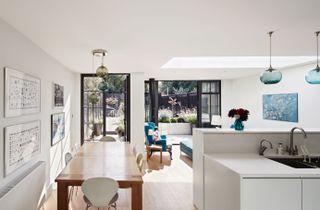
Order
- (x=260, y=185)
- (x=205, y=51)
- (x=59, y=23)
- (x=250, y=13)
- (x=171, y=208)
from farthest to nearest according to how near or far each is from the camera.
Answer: (x=205, y=51)
(x=171, y=208)
(x=59, y=23)
(x=250, y=13)
(x=260, y=185)

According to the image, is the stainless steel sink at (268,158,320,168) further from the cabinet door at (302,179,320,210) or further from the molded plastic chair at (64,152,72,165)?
the molded plastic chair at (64,152,72,165)

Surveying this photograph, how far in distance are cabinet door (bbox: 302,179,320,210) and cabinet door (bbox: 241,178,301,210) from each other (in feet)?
0.14

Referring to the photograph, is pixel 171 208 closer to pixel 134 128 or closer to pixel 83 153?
pixel 83 153

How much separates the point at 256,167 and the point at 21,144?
265 centimetres

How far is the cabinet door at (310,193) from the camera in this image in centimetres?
218

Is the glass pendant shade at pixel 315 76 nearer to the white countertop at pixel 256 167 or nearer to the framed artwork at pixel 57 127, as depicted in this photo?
the white countertop at pixel 256 167

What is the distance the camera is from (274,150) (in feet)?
10.2

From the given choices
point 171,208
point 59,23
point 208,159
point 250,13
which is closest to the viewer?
point 250,13

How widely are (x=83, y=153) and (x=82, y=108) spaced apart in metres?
2.92

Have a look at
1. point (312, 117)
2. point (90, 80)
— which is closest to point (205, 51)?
point (312, 117)

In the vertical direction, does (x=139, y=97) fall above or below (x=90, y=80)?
below

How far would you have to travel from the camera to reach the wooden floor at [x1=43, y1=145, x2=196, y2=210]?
3838 millimetres

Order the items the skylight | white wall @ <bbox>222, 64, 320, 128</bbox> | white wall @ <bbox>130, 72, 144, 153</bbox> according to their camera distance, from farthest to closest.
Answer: white wall @ <bbox>130, 72, 144, 153</bbox>
the skylight
white wall @ <bbox>222, 64, 320, 128</bbox>

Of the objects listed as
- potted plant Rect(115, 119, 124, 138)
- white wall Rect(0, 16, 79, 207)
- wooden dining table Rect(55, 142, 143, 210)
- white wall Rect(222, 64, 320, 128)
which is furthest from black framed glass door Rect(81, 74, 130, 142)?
white wall Rect(222, 64, 320, 128)
